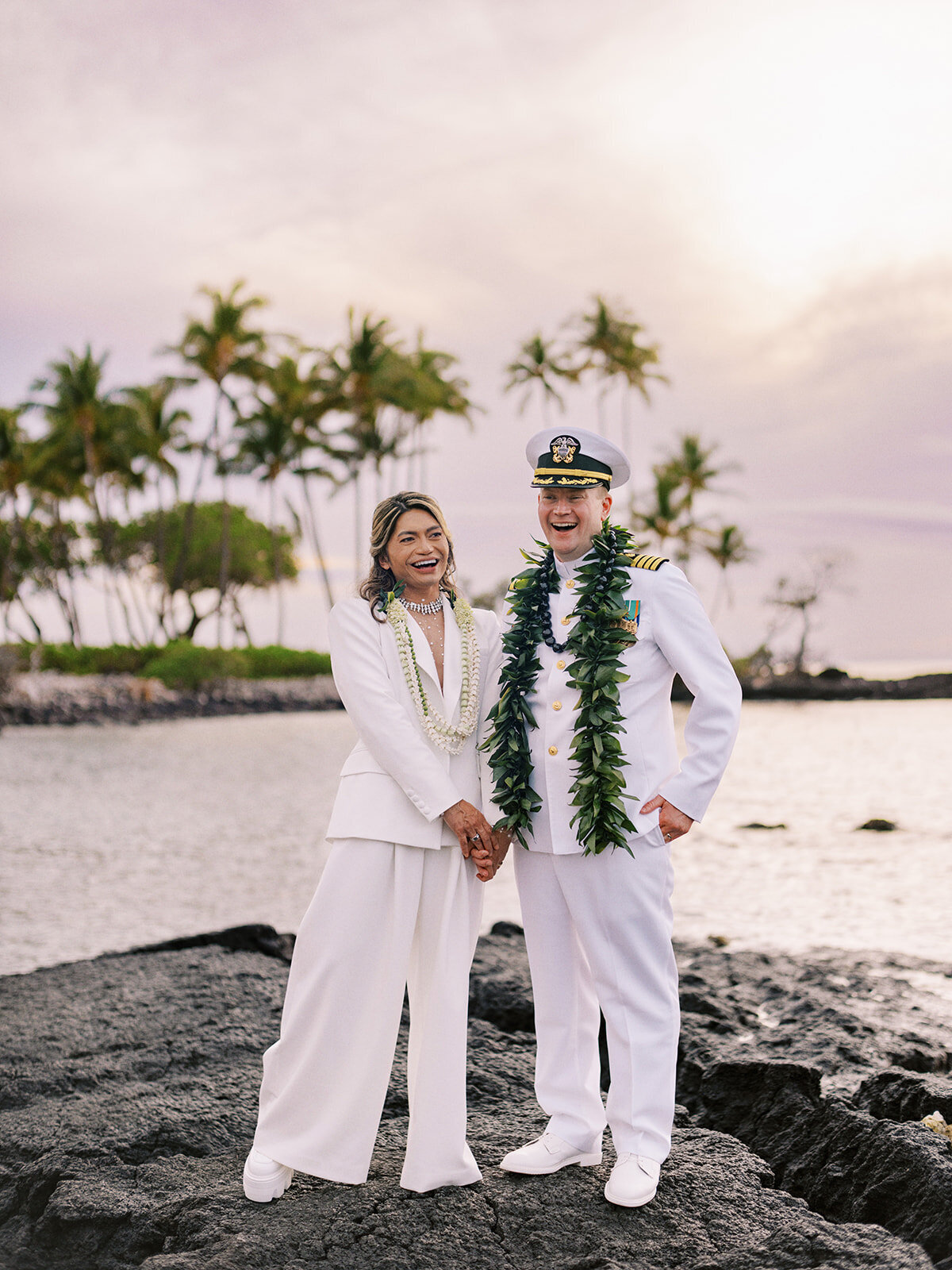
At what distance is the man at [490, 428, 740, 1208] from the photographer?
10.9 ft

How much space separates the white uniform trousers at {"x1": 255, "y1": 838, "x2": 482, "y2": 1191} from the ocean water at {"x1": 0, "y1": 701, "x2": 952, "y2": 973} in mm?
4475

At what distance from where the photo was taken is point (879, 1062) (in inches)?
194

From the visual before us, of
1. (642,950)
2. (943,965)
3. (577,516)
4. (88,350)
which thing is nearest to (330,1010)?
(642,950)

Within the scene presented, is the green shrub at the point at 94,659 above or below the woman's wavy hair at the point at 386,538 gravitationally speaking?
below

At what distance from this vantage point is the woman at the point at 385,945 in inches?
131

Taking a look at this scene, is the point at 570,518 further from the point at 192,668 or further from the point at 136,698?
the point at 192,668

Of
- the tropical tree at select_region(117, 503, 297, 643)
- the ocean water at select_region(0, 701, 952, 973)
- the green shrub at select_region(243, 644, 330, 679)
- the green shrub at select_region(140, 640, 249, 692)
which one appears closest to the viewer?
the ocean water at select_region(0, 701, 952, 973)

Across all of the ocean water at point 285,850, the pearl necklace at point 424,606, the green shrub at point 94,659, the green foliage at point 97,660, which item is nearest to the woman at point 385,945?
the pearl necklace at point 424,606

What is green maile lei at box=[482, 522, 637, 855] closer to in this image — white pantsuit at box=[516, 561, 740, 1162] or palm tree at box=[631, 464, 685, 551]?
white pantsuit at box=[516, 561, 740, 1162]

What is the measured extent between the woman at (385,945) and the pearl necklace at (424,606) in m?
0.11

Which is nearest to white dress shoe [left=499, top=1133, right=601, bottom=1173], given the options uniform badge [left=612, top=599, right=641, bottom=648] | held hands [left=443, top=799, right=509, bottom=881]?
held hands [left=443, top=799, right=509, bottom=881]

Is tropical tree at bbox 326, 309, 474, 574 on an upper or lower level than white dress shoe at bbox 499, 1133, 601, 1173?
upper

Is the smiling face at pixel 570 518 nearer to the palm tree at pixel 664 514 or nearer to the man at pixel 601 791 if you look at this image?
the man at pixel 601 791

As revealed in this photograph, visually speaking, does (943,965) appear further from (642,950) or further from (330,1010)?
(330,1010)
